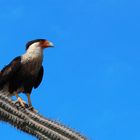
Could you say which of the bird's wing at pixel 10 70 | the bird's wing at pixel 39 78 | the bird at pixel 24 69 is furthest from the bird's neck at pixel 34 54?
the bird's wing at pixel 39 78

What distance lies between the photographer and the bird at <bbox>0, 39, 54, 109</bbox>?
6.60 metres

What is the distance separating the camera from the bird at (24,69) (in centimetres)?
660

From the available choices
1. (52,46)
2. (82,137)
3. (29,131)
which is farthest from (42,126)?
(52,46)

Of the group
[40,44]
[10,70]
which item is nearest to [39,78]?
[10,70]

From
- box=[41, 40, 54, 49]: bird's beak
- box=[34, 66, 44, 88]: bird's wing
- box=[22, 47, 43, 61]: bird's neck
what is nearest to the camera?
box=[41, 40, 54, 49]: bird's beak

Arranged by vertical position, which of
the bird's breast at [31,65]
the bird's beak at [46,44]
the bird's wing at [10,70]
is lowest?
the bird's wing at [10,70]

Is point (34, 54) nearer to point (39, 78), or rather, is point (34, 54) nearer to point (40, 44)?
point (40, 44)

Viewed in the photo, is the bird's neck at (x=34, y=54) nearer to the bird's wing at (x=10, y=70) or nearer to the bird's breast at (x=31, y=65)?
the bird's breast at (x=31, y=65)

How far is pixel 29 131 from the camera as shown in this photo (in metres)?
4.34

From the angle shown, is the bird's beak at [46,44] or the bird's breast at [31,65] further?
the bird's breast at [31,65]

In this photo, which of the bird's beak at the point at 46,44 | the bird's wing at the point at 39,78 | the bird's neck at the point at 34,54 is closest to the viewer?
the bird's beak at the point at 46,44

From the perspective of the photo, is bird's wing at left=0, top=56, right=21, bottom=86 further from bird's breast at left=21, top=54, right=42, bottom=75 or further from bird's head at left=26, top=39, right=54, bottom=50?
bird's head at left=26, top=39, right=54, bottom=50

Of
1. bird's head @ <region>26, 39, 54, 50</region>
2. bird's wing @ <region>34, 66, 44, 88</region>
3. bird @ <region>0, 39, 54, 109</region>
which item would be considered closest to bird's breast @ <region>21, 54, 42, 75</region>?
bird @ <region>0, 39, 54, 109</region>

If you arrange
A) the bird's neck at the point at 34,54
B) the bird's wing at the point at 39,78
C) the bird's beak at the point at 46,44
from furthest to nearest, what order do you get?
the bird's wing at the point at 39,78 → the bird's neck at the point at 34,54 → the bird's beak at the point at 46,44
